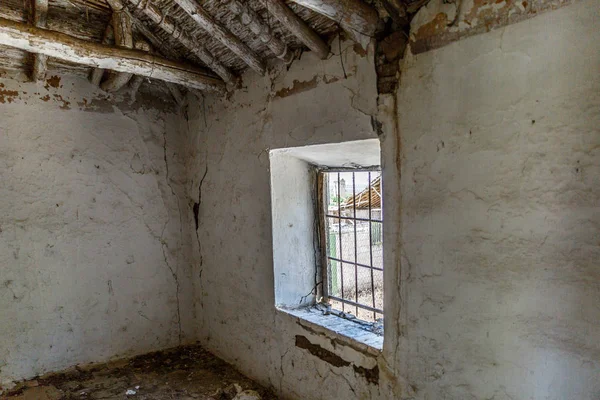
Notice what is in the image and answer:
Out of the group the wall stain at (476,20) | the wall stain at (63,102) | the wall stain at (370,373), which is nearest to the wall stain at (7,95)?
the wall stain at (63,102)

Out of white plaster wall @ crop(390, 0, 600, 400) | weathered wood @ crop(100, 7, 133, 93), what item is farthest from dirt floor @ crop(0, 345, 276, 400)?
weathered wood @ crop(100, 7, 133, 93)

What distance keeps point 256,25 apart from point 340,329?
1.63 m

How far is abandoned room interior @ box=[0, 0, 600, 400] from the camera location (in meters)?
1.37

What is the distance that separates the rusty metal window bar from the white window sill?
0.54ft

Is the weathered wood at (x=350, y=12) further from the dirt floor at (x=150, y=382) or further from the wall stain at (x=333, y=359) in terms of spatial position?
the dirt floor at (x=150, y=382)

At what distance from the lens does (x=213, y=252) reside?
10.4 feet

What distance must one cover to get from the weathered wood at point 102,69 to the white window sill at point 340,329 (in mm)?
1943

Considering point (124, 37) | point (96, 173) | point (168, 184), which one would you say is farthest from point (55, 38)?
point (168, 184)

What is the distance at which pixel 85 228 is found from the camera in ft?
9.87

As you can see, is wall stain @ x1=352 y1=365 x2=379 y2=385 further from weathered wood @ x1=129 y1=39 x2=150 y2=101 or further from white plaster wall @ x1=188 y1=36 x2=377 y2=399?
weathered wood @ x1=129 y1=39 x2=150 y2=101

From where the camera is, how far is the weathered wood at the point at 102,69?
2520 mm

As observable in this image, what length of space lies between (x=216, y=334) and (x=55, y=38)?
2.23 meters

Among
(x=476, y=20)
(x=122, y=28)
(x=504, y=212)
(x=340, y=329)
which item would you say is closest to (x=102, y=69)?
(x=122, y=28)

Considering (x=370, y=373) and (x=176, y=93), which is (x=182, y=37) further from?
(x=370, y=373)
